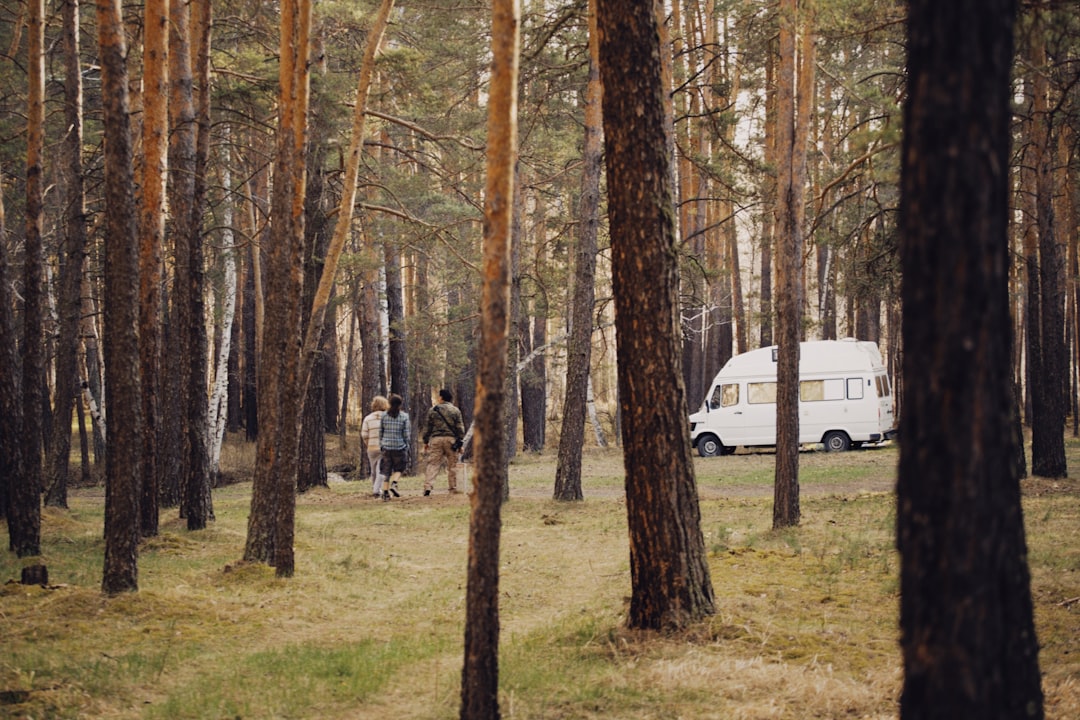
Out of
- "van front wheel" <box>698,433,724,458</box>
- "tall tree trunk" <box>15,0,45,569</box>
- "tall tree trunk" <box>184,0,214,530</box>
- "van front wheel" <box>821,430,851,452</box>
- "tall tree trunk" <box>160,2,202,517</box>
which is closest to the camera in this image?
"tall tree trunk" <box>15,0,45,569</box>

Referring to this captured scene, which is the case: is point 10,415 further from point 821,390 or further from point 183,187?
point 821,390

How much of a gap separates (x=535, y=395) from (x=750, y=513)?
68.3ft

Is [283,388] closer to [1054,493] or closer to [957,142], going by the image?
[957,142]

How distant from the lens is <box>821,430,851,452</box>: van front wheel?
29.2m

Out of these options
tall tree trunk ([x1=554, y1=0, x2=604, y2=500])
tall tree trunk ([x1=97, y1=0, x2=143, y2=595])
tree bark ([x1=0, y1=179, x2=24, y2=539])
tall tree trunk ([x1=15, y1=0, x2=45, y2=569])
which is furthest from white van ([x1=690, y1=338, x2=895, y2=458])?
tall tree trunk ([x1=97, y1=0, x2=143, y2=595])

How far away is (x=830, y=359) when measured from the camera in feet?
93.5

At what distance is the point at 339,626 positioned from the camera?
345 inches

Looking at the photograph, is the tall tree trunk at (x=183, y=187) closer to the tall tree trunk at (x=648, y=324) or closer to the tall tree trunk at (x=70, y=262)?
the tall tree trunk at (x=70, y=262)

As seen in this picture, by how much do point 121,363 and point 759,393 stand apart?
2305 centimetres

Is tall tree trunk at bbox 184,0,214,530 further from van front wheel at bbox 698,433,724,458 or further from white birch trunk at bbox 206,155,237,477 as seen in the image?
van front wheel at bbox 698,433,724,458

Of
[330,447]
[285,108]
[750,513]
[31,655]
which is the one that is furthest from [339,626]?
[330,447]

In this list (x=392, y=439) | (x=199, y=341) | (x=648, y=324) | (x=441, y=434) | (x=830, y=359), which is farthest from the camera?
(x=830, y=359)

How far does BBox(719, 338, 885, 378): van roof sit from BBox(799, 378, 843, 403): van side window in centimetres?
32

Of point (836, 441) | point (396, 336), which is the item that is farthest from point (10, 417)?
point (836, 441)
